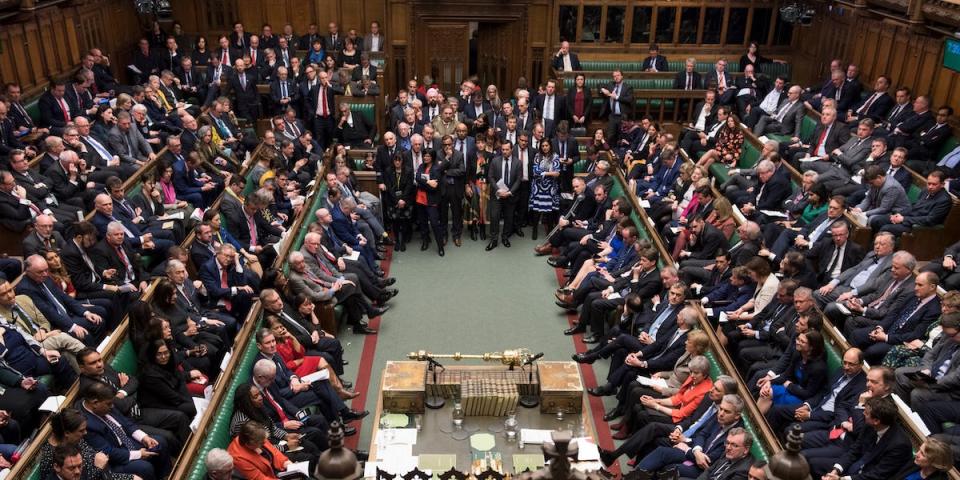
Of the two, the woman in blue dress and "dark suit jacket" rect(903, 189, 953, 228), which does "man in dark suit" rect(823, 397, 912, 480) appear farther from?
the woman in blue dress

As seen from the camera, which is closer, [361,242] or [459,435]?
[459,435]

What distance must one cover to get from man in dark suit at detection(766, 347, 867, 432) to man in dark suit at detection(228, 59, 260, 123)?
10086 millimetres

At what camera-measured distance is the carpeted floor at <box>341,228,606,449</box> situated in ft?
27.1

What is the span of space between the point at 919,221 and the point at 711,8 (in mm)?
8133

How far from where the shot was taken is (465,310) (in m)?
9.09

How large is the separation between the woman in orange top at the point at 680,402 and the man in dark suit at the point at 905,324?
1570 mm

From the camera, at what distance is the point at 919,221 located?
829cm

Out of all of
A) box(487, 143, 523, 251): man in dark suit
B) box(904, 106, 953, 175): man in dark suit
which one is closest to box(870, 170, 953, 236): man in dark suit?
box(904, 106, 953, 175): man in dark suit

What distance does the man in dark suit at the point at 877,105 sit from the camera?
433 inches

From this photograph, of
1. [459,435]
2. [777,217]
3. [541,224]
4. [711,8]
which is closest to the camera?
[459,435]

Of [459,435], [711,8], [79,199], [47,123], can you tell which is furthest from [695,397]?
[711,8]

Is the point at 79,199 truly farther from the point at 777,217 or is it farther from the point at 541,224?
the point at 777,217

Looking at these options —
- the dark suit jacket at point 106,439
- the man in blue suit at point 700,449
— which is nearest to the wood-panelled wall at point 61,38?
the dark suit jacket at point 106,439

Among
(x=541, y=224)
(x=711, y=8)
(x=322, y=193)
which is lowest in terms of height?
(x=541, y=224)
